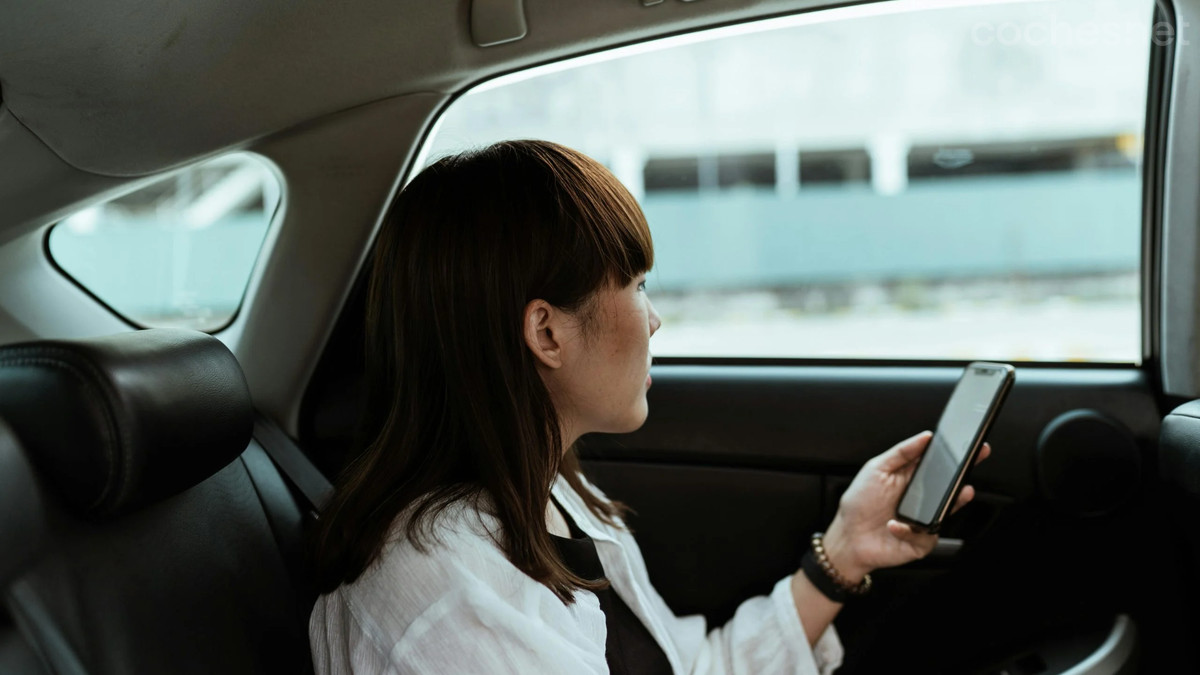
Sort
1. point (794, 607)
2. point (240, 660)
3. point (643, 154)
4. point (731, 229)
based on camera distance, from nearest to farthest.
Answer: point (240, 660) → point (794, 607) → point (643, 154) → point (731, 229)

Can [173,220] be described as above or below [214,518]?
above

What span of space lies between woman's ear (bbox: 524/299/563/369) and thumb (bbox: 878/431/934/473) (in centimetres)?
66

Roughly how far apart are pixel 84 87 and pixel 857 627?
1476 mm

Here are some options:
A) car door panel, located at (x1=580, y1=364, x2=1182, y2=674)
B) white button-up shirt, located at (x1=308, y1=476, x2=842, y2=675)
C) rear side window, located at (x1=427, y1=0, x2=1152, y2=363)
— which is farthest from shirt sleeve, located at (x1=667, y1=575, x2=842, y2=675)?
rear side window, located at (x1=427, y1=0, x2=1152, y2=363)

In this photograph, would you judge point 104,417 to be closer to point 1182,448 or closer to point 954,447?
point 954,447

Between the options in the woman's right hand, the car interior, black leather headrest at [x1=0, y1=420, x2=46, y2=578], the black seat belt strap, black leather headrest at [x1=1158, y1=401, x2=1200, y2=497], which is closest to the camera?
black leather headrest at [x1=0, y1=420, x2=46, y2=578]

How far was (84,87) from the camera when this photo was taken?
1.30 metres

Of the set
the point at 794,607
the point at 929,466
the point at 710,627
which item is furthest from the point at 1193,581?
the point at 710,627

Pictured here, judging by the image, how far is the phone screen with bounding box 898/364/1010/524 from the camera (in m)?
1.43

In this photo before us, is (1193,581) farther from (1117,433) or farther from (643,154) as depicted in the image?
(643,154)

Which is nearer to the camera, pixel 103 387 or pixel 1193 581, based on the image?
pixel 103 387

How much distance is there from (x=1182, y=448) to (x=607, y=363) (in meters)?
0.88

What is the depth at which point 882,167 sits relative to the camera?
3.30m

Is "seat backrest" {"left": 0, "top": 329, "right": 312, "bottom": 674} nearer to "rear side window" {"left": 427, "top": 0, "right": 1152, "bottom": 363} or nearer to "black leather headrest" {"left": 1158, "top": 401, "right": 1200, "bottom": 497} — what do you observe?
"rear side window" {"left": 427, "top": 0, "right": 1152, "bottom": 363}
